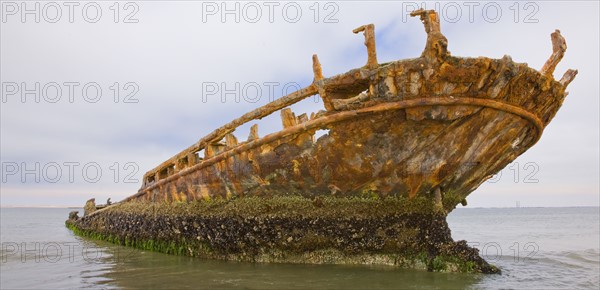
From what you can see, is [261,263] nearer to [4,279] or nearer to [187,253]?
[187,253]

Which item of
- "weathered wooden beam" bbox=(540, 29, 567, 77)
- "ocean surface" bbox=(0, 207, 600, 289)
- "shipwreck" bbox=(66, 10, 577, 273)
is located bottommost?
"ocean surface" bbox=(0, 207, 600, 289)

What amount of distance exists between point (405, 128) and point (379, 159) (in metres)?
0.53

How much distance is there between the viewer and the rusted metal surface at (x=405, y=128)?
4934 mm

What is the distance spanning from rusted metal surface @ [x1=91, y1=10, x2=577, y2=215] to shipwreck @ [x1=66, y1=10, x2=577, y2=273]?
0.02 meters

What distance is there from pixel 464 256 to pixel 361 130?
86.2 inches

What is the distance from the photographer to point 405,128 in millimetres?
5273

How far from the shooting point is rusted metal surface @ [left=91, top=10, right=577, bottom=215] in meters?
4.93

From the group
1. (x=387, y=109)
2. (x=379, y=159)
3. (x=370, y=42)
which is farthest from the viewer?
(x=379, y=159)

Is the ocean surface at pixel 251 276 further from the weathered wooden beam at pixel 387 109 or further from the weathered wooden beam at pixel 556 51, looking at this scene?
the weathered wooden beam at pixel 556 51

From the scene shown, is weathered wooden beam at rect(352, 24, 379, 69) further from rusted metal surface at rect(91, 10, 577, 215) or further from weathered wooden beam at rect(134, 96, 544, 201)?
weathered wooden beam at rect(134, 96, 544, 201)

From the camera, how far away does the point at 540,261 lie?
863 centimetres

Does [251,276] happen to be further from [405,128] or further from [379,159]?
[405,128]

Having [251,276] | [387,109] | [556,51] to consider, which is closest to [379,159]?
[387,109]

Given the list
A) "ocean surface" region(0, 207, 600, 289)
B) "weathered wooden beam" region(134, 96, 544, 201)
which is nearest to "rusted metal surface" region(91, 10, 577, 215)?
"weathered wooden beam" region(134, 96, 544, 201)
